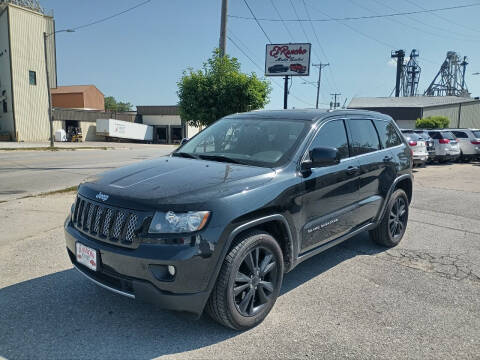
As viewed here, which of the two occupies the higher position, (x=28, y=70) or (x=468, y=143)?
(x=28, y=70)

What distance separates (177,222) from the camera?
2.56 meters

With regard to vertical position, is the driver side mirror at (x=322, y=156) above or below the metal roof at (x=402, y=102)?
below

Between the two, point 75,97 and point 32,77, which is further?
point 75,97

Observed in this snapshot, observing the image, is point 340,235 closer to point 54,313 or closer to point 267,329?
point 267,329

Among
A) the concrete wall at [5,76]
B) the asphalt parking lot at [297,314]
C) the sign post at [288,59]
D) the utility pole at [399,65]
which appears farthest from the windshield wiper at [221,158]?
the utility pole at [399,65]

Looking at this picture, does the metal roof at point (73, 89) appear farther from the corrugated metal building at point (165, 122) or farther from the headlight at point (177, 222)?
the headlight at point (177, 222)

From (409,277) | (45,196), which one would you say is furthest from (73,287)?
(45,196)

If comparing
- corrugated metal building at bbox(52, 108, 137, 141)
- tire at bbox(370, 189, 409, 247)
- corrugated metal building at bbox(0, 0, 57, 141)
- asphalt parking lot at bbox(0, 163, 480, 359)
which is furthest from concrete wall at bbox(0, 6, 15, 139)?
tire at bbox(370, 189, 409, 247)

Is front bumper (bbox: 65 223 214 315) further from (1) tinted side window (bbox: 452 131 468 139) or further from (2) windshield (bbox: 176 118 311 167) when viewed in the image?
(1) tinted side window (bbox: 452 131 468 139)

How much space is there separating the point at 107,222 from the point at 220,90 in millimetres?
10780

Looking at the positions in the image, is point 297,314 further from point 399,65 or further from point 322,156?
point 399,65

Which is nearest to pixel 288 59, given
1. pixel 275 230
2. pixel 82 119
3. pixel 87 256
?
pixel 275 230

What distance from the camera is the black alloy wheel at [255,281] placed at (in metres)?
2.90

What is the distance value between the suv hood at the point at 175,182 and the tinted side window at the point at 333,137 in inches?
33.7
